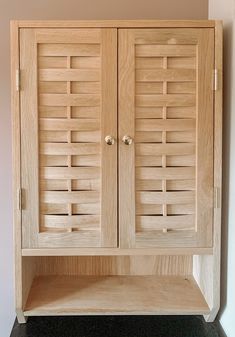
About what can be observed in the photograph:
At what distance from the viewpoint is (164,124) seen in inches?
50.0

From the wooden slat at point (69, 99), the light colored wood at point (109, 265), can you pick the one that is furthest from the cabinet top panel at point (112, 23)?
the light colored wood at point (109, 265)

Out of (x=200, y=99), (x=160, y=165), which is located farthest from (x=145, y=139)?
(x=200, y=99)

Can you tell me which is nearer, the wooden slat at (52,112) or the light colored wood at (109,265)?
the wooden slat at (52,112)

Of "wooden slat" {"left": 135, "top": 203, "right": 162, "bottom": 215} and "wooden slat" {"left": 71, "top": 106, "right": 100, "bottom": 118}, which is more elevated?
"wooden slat" {"left": 71, "top": 106, "right": 100, "bottom": 118}

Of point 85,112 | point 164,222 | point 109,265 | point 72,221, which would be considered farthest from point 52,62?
point 109,265

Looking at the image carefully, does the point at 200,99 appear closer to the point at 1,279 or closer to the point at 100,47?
the point at 100,47

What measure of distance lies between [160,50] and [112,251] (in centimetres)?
67

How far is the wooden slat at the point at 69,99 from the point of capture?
1262mm

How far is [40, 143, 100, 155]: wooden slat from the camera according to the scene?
4.17ft

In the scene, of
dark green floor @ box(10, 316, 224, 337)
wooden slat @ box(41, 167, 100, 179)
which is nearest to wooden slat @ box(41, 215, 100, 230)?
wooden slat @ box(41, 167, 100, 179)

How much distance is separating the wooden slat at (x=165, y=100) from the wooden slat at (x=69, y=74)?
0.53 feet

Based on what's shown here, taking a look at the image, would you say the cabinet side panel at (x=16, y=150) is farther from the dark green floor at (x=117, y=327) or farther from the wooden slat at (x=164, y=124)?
the wooden slat at (x=164, y=124)

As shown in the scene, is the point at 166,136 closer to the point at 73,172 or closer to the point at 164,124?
the point at 164,124

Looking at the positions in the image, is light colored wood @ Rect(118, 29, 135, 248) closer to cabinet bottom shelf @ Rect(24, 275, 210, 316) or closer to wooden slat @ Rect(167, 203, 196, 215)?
wooden slat @ Rect(167, 203, 196, 215)
